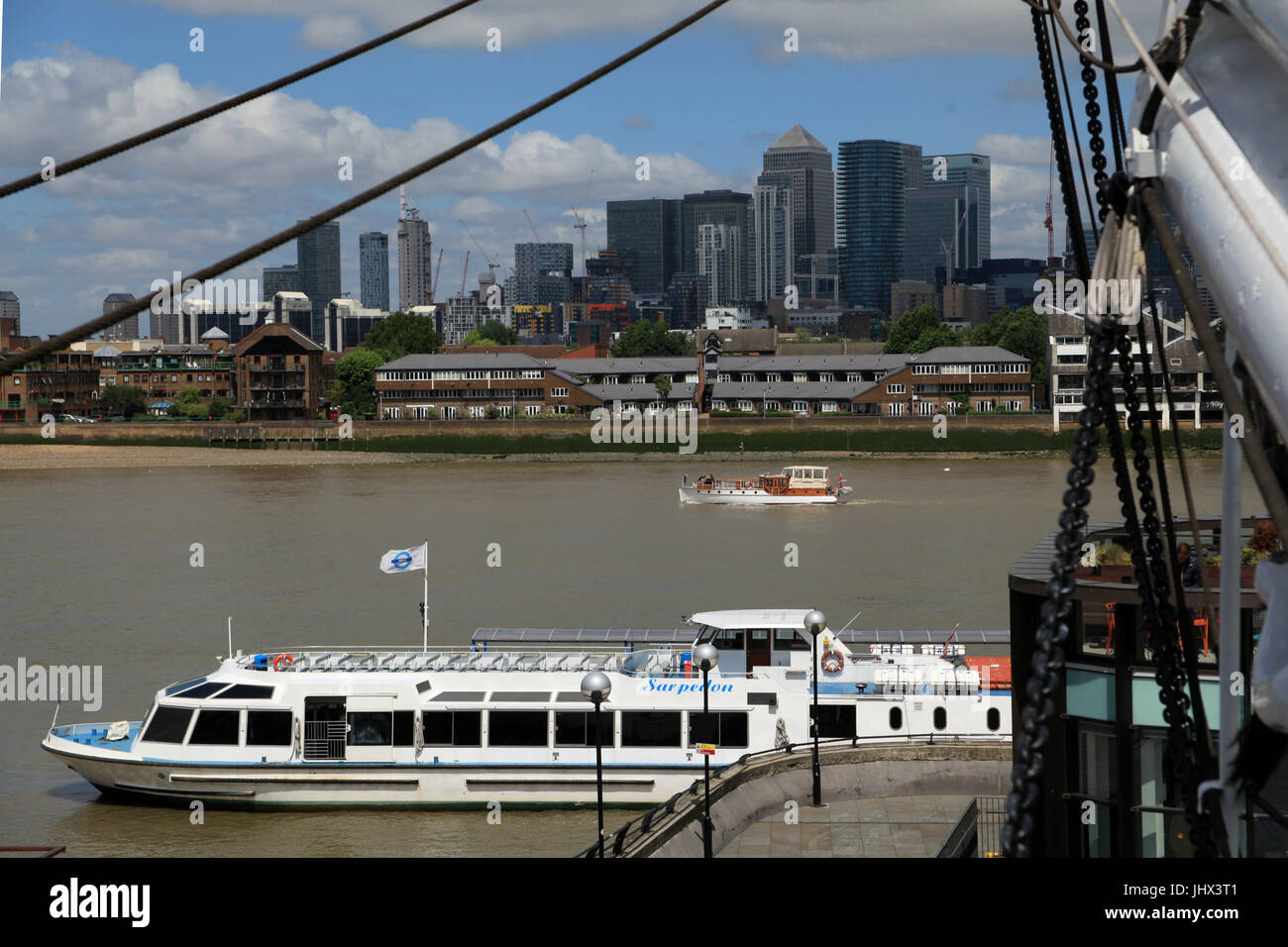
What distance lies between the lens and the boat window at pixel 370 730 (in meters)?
12.8

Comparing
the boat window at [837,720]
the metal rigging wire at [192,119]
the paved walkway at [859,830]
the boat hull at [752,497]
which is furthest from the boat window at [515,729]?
the boat hull at [752,497]

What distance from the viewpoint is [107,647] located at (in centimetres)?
1939

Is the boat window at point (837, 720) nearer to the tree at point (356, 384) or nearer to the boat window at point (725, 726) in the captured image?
the boat window at point (725, 726)

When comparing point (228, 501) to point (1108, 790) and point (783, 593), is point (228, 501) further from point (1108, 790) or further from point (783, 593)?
point (1108, 790)

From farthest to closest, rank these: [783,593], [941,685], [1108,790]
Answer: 1. [783,593]
2. [941,685]
3. [1108,790]

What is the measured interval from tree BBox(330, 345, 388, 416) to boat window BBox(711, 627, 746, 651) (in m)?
62.9

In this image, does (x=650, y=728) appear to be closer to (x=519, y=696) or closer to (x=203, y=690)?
(x=519, y=696)

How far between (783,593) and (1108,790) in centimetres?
1803

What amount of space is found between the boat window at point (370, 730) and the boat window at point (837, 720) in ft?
12.8

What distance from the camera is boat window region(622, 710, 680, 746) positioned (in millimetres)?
12609

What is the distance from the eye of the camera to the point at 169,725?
1303 centimetres

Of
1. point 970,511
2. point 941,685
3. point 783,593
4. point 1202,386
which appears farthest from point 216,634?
point 1202,386

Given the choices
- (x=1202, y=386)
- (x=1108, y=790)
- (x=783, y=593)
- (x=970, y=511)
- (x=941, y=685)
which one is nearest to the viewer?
(x=1108, y=790)
